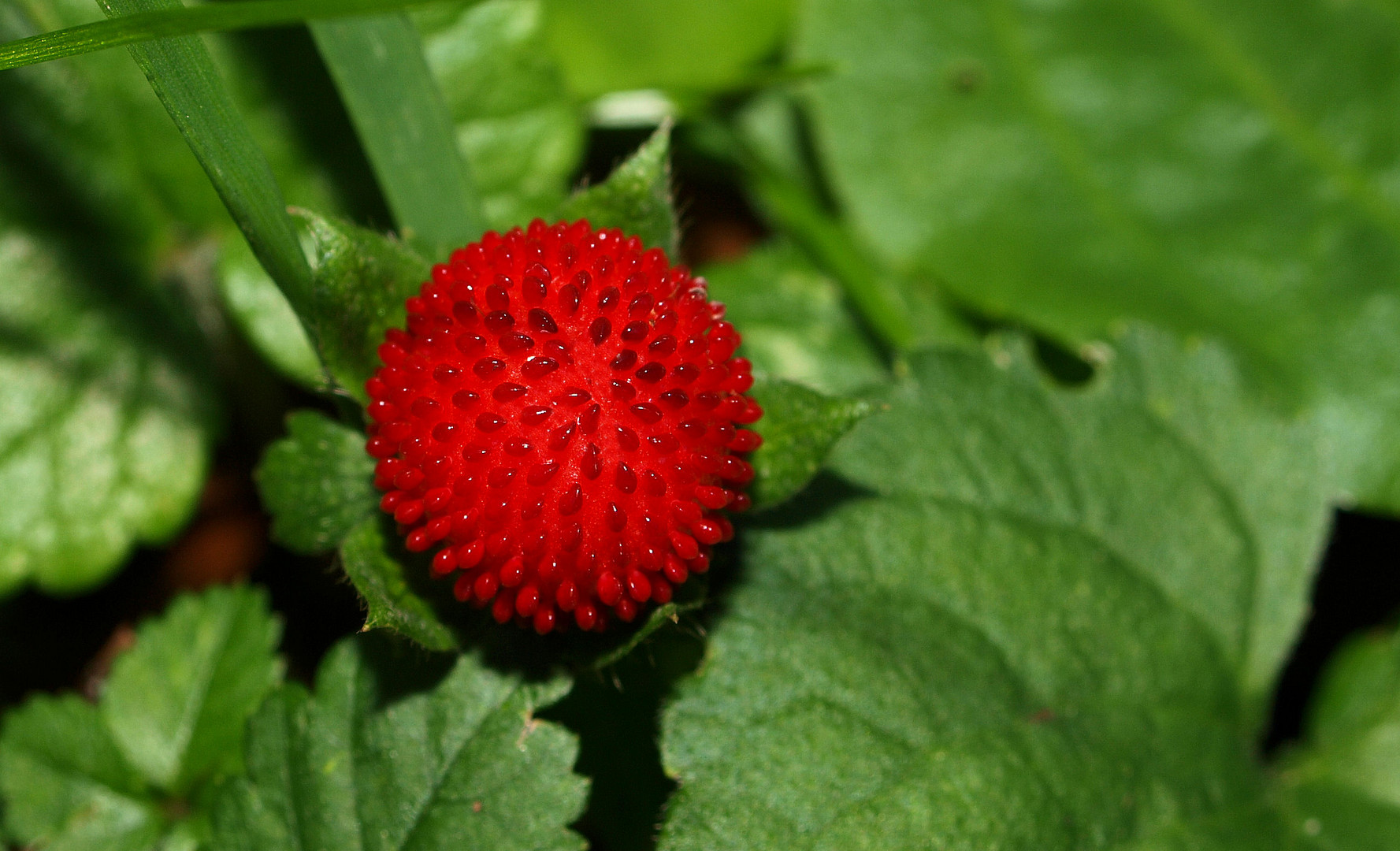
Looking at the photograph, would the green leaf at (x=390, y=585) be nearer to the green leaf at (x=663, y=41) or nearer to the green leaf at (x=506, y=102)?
the green leaf at (x=506, y=102)

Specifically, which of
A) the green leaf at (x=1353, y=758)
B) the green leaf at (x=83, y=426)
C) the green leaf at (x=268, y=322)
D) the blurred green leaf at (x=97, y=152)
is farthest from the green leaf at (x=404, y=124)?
the green leaf at (x=1353, y=758)

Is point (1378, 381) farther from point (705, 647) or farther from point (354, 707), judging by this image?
point (354, 707)

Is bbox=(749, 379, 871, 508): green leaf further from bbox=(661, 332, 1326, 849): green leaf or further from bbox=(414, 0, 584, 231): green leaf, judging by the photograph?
bbox=(414, 0, 584, 231): green leaf

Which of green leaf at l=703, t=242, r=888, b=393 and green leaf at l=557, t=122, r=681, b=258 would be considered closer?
green leaf at l=557, t=122, r=681, b=258

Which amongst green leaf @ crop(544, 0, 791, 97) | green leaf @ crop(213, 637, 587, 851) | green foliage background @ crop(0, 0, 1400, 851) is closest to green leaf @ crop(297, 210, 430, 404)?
green foliage background @ crop(0, 0, 1400, 851)

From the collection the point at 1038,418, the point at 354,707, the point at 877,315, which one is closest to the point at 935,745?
the point at 1038,418

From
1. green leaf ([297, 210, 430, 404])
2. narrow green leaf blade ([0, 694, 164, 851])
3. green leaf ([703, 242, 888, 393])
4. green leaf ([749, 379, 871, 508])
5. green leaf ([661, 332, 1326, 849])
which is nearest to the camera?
green leaf ([297, 210, 430, 404])
